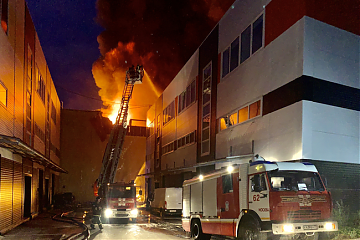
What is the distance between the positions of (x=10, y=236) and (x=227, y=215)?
33.1 feet

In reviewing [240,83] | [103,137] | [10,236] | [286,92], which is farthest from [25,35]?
[103,137]

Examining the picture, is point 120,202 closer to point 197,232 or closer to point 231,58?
point 197,232

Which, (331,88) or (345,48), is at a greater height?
(345,48)

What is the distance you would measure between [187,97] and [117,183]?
447 inches

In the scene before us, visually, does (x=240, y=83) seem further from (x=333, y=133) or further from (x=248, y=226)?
(x=248, y=226)

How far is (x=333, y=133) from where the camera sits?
1419 cm

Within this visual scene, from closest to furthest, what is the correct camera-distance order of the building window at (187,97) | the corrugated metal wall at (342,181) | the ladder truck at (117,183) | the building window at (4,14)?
the corrugated metal wall at (342,181) → the building window at (4,14) → the ladder truck at (117,183) → the building window at (187,97)

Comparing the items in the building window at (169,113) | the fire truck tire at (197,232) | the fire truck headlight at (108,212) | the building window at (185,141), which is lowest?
the fire truck headlight at (108,212)

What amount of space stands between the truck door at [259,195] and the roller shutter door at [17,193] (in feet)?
46.3

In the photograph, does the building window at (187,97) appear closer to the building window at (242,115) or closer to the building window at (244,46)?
the building window at (244,46)

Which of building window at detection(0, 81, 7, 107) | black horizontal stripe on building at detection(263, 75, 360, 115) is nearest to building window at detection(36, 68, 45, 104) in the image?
building window at detection(0, 81, 7, 107)

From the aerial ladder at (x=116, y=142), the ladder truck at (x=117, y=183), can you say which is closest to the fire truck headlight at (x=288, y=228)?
the ladder truck at (x=117, y=183)

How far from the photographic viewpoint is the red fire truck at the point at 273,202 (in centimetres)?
892

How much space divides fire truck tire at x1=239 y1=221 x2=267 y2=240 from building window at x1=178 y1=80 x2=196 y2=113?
19036 mm
